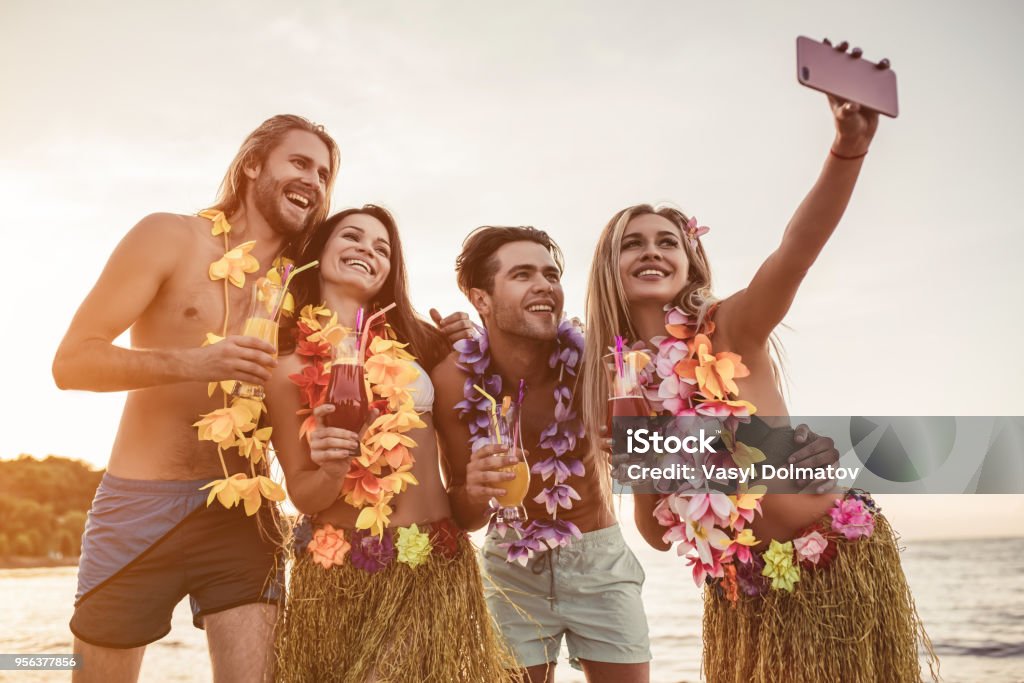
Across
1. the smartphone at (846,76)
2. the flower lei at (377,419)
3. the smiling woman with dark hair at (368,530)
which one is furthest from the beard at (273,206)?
the smartphone at (846,76)

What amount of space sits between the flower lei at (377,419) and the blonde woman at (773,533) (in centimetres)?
98

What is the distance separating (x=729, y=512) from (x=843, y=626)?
51 cm

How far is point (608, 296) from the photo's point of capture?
3064 millimetres

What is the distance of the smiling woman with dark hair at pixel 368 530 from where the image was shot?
102 inches

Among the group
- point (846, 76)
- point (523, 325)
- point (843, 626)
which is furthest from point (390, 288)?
point (843, 626)

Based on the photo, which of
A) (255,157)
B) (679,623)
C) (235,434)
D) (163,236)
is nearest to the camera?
(235,434)

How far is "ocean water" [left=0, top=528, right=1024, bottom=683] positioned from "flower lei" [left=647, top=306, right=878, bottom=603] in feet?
19.3

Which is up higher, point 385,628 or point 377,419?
point 377,419

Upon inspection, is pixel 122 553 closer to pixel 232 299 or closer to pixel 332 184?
pixel 232 299

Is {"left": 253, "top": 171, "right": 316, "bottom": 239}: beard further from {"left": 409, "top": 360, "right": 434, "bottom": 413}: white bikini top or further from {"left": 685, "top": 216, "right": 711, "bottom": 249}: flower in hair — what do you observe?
{"left": 685, "top": 216, "right": 711, "bottom": 249}: flower in hair

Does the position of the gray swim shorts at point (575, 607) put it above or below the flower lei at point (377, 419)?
below

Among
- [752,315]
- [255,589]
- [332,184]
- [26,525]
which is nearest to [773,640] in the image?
[752,315]

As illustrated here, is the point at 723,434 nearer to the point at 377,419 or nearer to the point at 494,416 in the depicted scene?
the point at 494,416

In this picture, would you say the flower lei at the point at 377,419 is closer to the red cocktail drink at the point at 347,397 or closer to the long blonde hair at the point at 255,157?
the red cocktail drink at the point at 347,397
